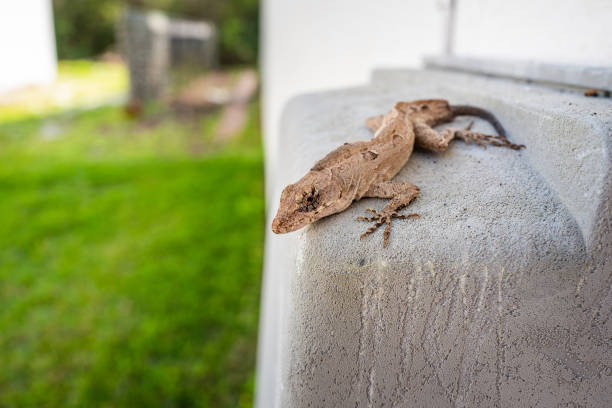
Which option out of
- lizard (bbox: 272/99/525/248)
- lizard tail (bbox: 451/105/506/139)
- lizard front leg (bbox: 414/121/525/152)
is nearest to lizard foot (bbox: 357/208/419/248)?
lizard (bbox: 272/99/525/248)

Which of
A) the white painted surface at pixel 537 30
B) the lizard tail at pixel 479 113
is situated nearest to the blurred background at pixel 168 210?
the white painted surface at pixel 537 30

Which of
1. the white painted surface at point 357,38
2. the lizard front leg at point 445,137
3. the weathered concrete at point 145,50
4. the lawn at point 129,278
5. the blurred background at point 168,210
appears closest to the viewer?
the lizard front leg at point 445,137

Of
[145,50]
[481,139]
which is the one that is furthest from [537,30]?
[145,50]

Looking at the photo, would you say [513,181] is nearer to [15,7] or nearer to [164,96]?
[164,96]

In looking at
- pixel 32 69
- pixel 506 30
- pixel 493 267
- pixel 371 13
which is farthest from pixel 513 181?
pixel 32 69

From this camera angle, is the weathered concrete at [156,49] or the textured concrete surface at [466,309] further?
the weathered concrete at [156,49]

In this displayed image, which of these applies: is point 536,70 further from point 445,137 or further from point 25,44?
point 25,44

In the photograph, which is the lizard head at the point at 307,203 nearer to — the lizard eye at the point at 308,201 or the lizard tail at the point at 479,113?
the lizard eye at the point at 308,201
